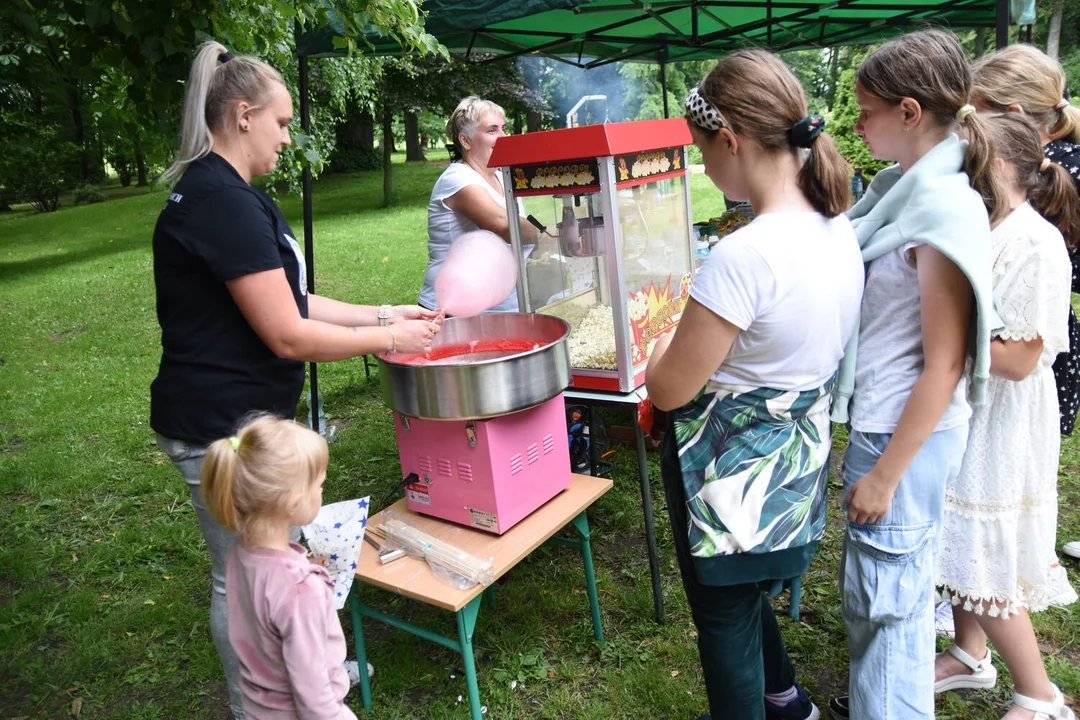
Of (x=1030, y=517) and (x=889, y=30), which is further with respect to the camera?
(x=889, y=30)

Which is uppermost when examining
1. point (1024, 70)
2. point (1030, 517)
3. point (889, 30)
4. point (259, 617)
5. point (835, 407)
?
point (889, 30)

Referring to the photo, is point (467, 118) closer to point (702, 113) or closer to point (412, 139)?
point (702, 113)

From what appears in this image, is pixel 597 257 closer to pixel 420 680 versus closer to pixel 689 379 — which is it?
pixel 689 379

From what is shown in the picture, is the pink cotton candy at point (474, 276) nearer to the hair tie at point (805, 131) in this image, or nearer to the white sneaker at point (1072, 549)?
the hair tie at point (805, 131)

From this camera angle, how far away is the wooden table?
202 cm

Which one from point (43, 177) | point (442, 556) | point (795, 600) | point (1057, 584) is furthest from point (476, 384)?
point (43, 177)

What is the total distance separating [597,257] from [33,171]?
840 inches

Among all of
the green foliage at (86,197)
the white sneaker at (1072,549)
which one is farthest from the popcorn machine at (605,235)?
the green foliage at (86,197)

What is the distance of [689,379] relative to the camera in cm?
151

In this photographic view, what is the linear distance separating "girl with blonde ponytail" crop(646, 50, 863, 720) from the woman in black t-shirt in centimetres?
92

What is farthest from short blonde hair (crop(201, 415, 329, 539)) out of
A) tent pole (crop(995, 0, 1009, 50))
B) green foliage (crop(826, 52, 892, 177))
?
green foliage (crop(826, 52, 892, 177))

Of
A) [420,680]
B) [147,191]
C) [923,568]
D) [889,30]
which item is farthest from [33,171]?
[923,568]

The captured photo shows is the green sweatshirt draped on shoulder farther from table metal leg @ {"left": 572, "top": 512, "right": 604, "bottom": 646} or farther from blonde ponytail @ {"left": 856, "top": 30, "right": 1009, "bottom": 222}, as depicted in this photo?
table metal leg @ {"left": 572, "top": 512, "right": 604, "bottom": 646}

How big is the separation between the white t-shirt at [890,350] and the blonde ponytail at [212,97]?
1493mm
